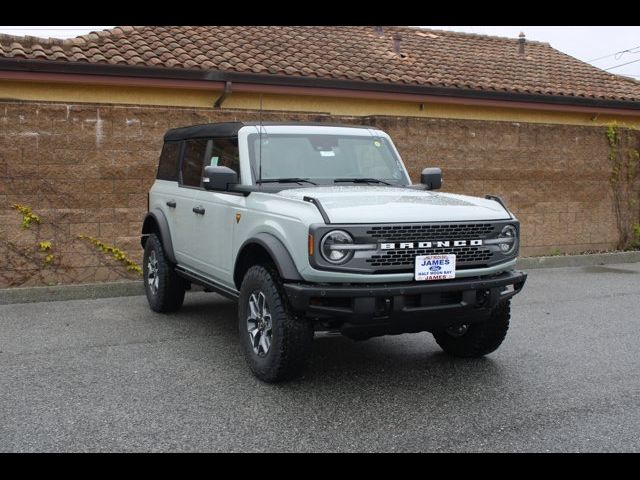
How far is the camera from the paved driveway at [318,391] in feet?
13.3

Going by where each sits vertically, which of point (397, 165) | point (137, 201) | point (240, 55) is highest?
point (240, 55)

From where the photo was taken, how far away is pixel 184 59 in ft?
37.6

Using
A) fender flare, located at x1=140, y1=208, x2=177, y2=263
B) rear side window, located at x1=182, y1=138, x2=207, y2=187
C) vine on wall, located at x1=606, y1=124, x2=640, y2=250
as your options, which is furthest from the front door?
vine on wall, located at x1=606, y1=124, x2=640, y2=250

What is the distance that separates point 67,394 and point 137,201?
15.3 feet

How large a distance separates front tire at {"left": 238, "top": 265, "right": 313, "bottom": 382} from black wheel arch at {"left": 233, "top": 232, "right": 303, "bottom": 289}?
0.16 metres

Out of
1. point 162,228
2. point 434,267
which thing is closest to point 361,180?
point 434,267

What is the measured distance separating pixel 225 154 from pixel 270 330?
1891 millimetres

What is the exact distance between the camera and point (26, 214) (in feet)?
28.2

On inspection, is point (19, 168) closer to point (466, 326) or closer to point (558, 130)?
point (466, 326)

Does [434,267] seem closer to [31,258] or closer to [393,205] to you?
[393,205]

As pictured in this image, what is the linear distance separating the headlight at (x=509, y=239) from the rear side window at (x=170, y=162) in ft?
11.6

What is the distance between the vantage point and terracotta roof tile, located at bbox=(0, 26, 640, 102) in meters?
11.2

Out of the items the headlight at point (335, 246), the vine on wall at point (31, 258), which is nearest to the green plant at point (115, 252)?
the vine on wall at point (31, 258)
